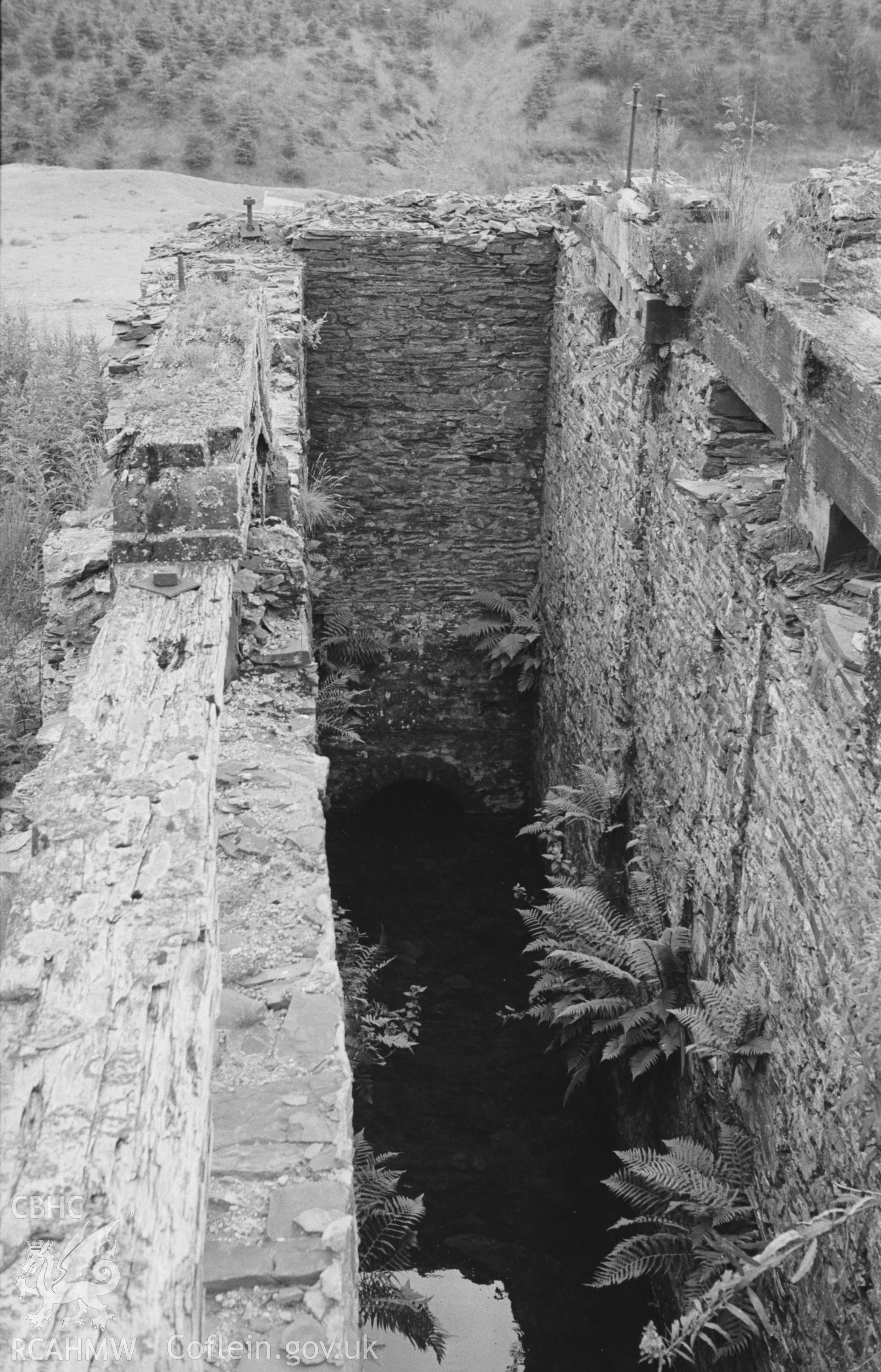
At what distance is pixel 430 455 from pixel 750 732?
21.2 ft

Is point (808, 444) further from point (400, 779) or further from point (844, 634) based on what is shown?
point (400, 779)

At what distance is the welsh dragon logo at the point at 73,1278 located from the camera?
5.80 ft

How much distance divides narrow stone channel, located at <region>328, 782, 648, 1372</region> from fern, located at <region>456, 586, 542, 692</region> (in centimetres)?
179

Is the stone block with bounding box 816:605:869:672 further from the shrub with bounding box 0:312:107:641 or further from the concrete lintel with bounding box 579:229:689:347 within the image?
the shrub with bounding box 0:312:107:641

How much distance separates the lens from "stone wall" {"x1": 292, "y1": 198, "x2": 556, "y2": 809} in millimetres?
10453

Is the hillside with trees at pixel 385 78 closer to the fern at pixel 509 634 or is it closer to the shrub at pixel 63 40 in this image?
the shrub at pixel 63 40

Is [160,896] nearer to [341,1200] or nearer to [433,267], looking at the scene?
[341,1200]

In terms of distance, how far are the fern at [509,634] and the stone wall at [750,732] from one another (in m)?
1.97

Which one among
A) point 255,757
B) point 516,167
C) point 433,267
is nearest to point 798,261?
point 255,757

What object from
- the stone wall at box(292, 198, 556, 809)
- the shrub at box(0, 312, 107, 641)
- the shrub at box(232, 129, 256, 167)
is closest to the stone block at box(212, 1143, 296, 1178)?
the shrub at box(0, 312, 107, 641)

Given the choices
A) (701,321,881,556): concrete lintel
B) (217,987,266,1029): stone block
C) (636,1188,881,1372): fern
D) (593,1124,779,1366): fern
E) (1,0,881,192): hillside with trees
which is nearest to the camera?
(636,1188,881,1372): fern

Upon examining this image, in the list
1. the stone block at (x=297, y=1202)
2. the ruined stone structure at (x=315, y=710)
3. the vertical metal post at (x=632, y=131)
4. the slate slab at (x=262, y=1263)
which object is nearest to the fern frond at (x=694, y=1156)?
the ruined stone structure at (x=315, y=710)

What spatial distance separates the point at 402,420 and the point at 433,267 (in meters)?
1.36

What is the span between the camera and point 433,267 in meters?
10.4
